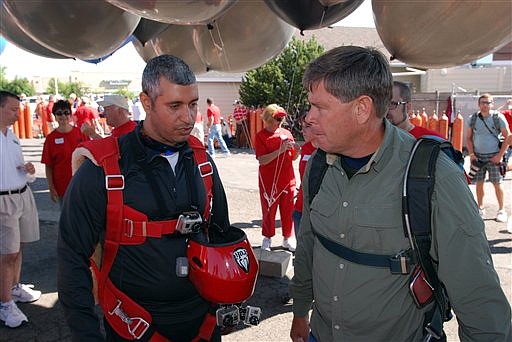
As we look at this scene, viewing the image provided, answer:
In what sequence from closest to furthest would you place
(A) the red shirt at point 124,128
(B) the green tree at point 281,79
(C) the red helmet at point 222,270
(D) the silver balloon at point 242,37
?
(C) the red helmet at point 222,270
(D) the silver balloon at point 242,37
(A) the red shirt at point 124,128
(B) the green tree at point 281,79

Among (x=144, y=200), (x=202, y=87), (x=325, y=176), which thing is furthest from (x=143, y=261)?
(x=202, y=87)

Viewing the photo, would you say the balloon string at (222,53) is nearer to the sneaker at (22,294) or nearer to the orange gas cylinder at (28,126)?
the sneaker at (22,294)

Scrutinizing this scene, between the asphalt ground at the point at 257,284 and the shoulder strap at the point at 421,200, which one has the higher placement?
the shoulder strap at the point at 421,200

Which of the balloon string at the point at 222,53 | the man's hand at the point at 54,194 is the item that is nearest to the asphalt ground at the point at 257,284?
the man's hand at the point at 54,194

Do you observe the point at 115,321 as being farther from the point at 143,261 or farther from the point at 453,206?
the point at 453,206

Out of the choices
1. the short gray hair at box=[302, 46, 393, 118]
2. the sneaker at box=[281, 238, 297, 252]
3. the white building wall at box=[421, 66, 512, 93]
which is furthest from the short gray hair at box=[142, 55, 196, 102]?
the white building wall at box=[421, 66, 512, 93]

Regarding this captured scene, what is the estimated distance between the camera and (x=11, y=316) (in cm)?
348

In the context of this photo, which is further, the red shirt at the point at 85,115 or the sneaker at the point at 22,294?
the red shirt at the point at 85,115

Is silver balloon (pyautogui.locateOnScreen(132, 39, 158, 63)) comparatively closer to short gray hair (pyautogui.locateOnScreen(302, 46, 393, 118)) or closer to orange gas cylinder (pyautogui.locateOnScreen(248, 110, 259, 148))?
short gray hair (pyautogui.locateOnScreen(302, 46, 393, 118))

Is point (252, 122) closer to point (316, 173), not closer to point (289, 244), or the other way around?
point (289, 244)

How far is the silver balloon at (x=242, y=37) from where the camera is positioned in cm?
383

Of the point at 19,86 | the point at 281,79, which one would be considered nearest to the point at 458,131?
the point at 281,79

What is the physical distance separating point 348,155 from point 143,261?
2.94ft

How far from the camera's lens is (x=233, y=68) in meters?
4.35
